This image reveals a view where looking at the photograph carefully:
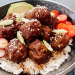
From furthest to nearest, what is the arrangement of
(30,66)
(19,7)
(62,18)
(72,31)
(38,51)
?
(19,7), (62,18), (72,31), (30,66), (38,51)

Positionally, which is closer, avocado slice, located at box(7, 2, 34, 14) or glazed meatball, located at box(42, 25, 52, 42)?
glazed meatball, located at box(42, 25, 52, 42)

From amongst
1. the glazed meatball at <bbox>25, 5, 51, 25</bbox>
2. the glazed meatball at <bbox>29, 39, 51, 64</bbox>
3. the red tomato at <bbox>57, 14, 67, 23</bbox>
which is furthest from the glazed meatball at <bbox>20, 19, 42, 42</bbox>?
the red tomato at <bbox>57, 14, 67, 23</bbox>

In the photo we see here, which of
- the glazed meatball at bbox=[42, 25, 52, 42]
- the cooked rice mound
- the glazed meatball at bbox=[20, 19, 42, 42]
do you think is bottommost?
the cooked rice mound

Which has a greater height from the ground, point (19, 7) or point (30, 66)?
point (19, 7)

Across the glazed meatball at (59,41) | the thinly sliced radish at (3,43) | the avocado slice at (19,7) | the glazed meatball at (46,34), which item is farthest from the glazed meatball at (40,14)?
the avocado slice at (19,7)

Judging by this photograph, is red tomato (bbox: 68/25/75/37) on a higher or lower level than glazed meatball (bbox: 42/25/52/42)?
lower

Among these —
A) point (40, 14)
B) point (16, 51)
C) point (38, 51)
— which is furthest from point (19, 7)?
point (38, 51)

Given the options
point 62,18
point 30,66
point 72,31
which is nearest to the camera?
point 30,66

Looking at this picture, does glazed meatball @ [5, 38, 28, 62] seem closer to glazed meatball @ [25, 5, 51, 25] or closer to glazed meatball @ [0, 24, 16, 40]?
glazed meatball @ [0, 24, 16, 40]

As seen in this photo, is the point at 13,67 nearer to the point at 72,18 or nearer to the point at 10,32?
the point at 10,32

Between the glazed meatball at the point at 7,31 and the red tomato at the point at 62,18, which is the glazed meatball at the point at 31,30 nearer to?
the glazed meatball at the point at 7,31

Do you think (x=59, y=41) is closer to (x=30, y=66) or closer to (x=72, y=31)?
(x=72, y=31)
